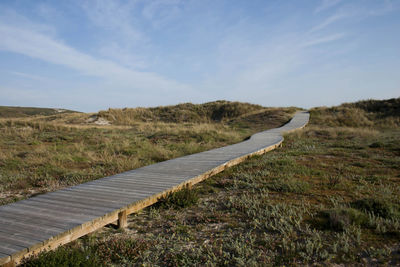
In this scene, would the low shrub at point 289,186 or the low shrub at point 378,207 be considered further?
the low shrub at point 289,186

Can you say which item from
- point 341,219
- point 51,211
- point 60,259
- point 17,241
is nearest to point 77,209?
point 51,211

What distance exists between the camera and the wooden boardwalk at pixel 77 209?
2.99 metres

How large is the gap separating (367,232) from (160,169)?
15.2 feet

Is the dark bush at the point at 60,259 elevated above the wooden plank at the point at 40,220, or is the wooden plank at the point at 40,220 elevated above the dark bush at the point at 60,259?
the wooden plank at the point at 40,220

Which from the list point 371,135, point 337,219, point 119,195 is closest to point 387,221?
point 337,219

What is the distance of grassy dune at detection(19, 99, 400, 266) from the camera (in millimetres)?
3189

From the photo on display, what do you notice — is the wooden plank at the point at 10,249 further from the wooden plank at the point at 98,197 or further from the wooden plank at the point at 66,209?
the wooden plank at the point at 98,197

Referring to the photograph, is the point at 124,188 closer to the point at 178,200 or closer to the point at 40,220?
the point at 178,200

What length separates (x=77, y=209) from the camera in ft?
12.9

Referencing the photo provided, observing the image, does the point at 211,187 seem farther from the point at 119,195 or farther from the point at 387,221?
the point at 387,221

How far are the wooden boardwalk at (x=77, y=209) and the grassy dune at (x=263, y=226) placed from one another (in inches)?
7.7

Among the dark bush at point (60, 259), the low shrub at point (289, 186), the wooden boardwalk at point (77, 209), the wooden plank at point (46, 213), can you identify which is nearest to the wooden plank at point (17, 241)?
the wooden boardwalk at point (77, 209)

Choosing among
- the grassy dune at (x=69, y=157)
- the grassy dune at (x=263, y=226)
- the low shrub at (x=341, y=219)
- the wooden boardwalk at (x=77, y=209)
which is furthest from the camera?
the grassy dune at (x=69, y=157)

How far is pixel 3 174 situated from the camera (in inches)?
284
